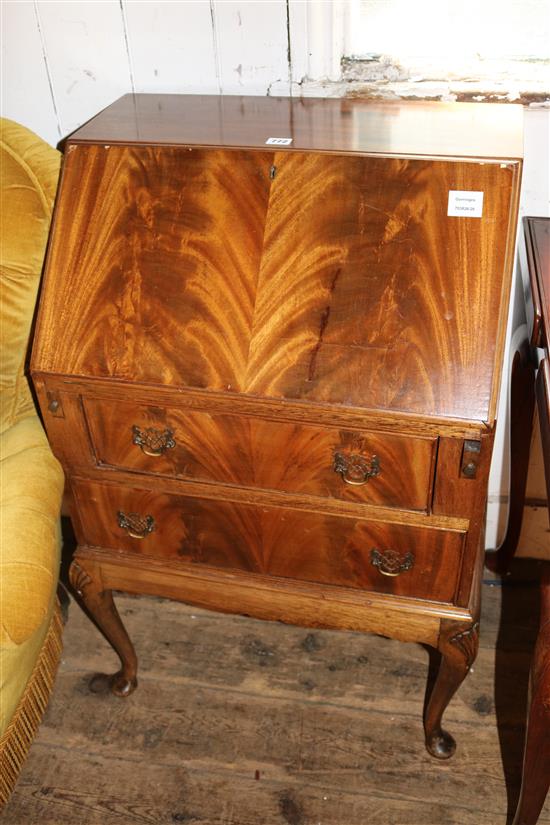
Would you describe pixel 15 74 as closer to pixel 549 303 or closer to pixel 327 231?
pixel 327 231

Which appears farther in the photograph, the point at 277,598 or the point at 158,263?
the point at 277,598

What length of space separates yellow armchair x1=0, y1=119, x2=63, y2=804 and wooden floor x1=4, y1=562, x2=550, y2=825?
198 millimetres

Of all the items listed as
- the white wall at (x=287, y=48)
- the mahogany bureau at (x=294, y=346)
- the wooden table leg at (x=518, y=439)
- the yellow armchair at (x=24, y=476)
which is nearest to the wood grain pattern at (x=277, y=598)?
the mahogany bureau at (x=294, y=346)

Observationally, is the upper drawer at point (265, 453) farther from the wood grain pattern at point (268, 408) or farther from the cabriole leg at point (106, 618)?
the cabriole leg at point (106, 618)

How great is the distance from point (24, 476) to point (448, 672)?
0.88m

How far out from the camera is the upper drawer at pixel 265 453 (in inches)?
48.3

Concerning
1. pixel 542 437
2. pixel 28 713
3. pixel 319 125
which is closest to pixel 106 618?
pixel 28 713

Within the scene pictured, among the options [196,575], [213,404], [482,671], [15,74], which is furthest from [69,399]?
[482,671]

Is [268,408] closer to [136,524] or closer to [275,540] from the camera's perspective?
[275,540]

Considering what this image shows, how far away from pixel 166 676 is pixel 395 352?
1.08 metres

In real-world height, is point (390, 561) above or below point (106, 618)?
above

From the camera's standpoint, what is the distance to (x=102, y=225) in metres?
1.32

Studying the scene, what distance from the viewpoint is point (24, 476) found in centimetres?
142

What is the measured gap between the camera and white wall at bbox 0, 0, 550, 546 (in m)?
1.48
